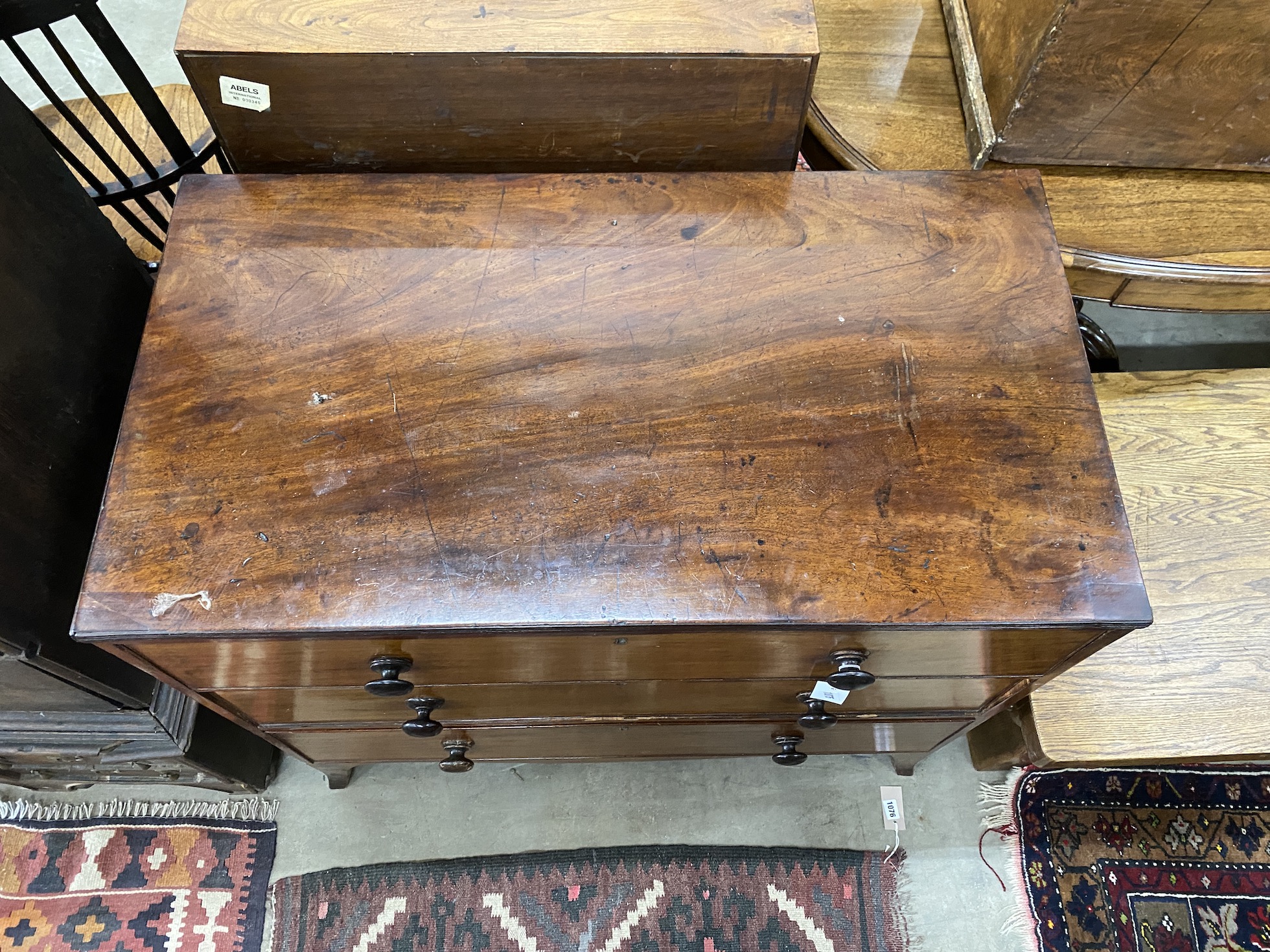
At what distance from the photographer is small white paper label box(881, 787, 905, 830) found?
4.51 feet

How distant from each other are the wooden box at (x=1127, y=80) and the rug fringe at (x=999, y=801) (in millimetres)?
993

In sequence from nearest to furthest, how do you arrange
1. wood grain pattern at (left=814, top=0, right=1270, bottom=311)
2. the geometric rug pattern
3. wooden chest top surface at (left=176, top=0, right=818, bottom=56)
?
wooden chest top surface at (left=176, top=0, right=818, bottom=56)
wood grain pattern at (left=814, top=0, right=1270, bottom=311)
the geometric rug pattern

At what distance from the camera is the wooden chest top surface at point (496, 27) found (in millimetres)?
824

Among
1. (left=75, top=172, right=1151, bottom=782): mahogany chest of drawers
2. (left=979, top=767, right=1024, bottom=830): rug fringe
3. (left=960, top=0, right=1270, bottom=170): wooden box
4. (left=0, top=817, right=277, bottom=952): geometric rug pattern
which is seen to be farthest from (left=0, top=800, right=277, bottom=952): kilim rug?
(left=960, top=0, right=1270, bottom=170): wooden box

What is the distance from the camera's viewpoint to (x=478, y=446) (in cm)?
75

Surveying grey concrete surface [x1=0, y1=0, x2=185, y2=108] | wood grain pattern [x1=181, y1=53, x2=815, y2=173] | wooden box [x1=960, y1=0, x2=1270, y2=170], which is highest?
grey concrete surface [x1=0, y1=0, x2=185, y2=108]

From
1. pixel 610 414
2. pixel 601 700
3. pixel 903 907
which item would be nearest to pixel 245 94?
pixel 610 414

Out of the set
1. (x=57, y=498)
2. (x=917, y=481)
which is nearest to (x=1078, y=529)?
(x=917, y=481)

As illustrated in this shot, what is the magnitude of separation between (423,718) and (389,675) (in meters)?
0.18

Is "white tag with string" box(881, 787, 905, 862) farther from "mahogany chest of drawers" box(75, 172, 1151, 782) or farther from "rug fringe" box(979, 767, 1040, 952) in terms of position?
"mahogany chest of drawers" box(75, 172, 1151, 782)

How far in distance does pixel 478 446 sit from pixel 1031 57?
2.59 ft

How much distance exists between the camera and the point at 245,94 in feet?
2.80

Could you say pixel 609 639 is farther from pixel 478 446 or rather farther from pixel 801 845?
pixel 801 845

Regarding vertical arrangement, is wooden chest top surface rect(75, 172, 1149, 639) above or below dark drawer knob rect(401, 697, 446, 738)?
above
